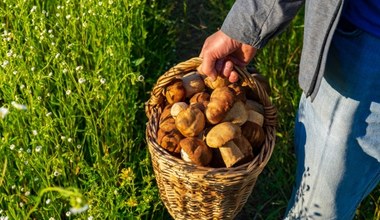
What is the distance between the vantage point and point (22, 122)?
2084 mm

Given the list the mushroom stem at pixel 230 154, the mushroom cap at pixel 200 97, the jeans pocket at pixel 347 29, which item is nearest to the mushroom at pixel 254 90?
the mushroom cap at pixel 200 97

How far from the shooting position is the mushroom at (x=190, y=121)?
1839mm

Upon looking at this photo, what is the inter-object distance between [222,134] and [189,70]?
326 mm

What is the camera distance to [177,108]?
1.92 metres

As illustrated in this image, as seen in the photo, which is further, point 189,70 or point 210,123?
point 189,70

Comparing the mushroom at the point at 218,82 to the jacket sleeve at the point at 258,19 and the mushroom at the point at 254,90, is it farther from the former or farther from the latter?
the jacket sleeve at the point at 258,19

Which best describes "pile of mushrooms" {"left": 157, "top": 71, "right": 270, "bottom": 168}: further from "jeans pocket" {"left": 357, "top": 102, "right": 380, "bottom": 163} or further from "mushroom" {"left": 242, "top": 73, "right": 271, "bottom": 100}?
"jeans pocket" {"left": 357, "top": 102, "right": 380, "bottom": 163}

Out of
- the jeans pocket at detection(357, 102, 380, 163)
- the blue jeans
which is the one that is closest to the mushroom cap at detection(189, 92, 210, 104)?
the blue jeans

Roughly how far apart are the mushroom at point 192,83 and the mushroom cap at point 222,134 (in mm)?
190

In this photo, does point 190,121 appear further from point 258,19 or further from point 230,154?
point 258,19

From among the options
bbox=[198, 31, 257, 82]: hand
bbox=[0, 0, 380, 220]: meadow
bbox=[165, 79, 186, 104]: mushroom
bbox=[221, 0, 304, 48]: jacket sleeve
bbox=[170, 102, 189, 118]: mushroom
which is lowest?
bbox=[0, 0, 380, 220]: meadow

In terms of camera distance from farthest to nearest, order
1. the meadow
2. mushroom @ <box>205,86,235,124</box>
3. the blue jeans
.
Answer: the meadow
mushroom @ <box>205,86,235,124</box>
the blue jeans

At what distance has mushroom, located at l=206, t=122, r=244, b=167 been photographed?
1.81 metres

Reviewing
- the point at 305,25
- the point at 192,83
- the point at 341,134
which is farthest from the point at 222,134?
the point at 305,25
